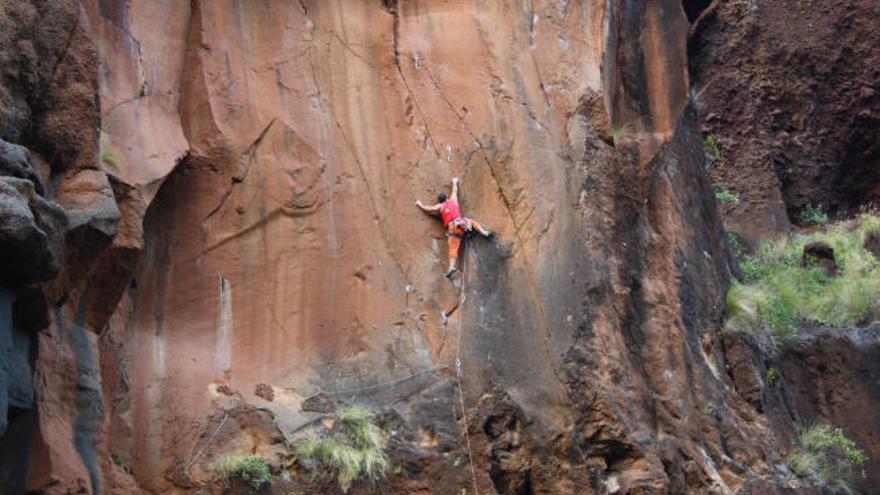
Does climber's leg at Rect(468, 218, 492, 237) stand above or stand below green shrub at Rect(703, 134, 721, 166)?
below

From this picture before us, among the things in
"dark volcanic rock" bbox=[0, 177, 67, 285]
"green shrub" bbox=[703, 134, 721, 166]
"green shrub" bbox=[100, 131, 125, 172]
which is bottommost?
"dark volcanic rock" bbox=[0, 177, 67, 285]

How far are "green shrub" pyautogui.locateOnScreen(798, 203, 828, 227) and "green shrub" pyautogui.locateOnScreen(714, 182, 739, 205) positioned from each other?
1.62m

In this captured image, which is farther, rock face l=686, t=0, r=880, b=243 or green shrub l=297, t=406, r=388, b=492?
rock face l=686, t=0, r=880, b=243

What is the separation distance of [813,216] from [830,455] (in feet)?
28.7

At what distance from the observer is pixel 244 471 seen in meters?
12.4

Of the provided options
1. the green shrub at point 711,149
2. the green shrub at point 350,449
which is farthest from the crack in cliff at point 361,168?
the green shrub at point 711,149

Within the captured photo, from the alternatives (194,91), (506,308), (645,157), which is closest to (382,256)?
(506,308)

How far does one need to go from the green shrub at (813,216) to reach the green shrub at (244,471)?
636 inches

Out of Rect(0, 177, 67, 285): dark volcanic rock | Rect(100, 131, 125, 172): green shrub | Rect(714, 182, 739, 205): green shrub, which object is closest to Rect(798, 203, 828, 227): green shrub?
Rect(714, 182, 739, 205): green shrub

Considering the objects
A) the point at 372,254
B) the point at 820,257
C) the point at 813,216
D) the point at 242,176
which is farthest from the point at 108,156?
the point at 813,216

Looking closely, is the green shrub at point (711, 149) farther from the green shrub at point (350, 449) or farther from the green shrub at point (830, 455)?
the green shrub at point (350, 449)

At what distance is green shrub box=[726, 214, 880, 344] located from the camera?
18.7 meters

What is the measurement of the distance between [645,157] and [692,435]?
3619mm

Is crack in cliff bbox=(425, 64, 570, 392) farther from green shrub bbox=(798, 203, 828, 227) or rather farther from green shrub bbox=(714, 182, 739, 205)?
green shrub bbox=(798, 203, 828, 227)
